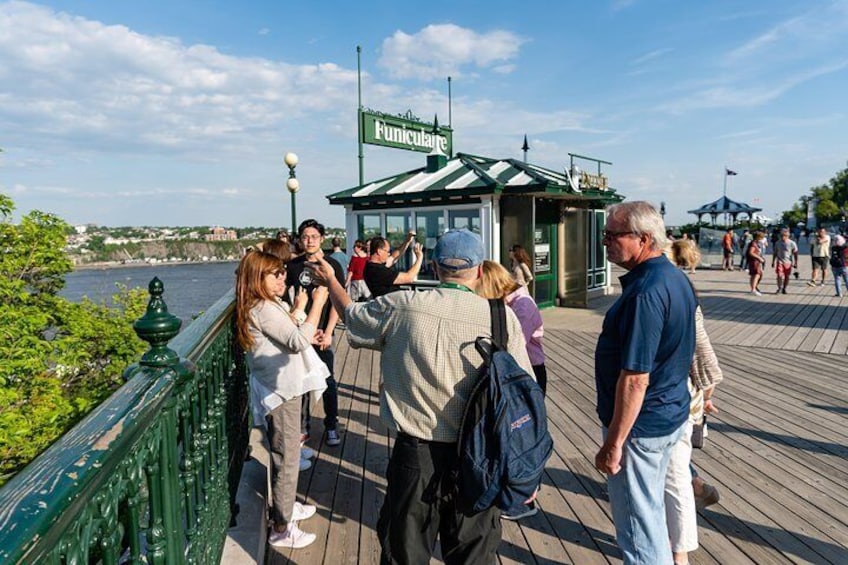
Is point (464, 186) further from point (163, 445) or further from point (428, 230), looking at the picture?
point (163, 445)

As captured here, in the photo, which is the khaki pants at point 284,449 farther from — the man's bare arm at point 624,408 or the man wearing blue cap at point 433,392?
the man's bare arm at point 624,408

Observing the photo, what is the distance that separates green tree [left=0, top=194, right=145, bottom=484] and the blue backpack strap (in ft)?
44.2

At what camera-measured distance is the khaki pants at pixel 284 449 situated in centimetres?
312

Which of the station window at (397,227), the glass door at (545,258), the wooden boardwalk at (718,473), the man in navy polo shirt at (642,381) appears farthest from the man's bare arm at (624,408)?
the station window at (397,227)

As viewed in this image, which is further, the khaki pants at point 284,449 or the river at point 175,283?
the river at point 175,283

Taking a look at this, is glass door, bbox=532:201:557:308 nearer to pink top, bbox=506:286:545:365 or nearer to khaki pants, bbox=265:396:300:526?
pink top, bbox=506:286:545:365

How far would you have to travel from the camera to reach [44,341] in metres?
18.5

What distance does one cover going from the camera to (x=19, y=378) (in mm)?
18156

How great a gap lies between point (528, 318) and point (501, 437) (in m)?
1.96

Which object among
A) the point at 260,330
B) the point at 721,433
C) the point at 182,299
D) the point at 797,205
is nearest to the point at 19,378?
the point at 260,330

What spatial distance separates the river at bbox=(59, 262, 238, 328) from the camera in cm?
3633

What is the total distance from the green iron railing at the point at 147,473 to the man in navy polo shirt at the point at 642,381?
5.64ft

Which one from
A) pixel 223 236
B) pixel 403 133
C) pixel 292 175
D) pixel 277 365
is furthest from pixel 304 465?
pixel 223 236

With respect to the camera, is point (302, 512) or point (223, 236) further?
point (223, 236)
